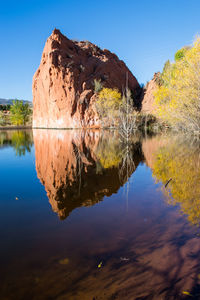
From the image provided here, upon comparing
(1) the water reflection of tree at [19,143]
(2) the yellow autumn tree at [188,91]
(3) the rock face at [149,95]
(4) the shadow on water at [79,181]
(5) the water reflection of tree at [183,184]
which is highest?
(3) the rock face at [149,95]

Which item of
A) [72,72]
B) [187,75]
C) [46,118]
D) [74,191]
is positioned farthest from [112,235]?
[46,118]

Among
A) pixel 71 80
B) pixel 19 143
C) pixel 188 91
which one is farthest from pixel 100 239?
pixel 71 80

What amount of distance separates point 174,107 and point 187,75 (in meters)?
2.61

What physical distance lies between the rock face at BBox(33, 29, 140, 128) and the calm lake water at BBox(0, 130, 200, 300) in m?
37.4

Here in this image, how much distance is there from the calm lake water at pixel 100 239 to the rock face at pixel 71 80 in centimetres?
3736

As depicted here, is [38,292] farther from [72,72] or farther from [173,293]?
[72,72]

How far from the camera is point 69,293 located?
6.28 ft

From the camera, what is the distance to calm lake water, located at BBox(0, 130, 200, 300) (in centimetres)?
199

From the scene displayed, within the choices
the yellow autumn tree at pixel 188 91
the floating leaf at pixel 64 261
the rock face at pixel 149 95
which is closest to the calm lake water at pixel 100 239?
the floating leaf at pixel 64 261

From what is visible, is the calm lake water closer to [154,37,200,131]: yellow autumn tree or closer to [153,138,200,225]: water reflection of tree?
[153,138,200,225]: water reflection of tree

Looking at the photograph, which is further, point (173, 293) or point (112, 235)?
point (112, 235)

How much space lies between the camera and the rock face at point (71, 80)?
4184 cm

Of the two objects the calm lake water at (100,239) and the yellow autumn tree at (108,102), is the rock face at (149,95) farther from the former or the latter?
the calm lake water at (100,239)

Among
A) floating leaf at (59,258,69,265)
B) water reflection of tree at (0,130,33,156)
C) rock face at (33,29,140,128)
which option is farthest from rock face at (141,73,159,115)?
floating leaf at (59,258,69,265)
